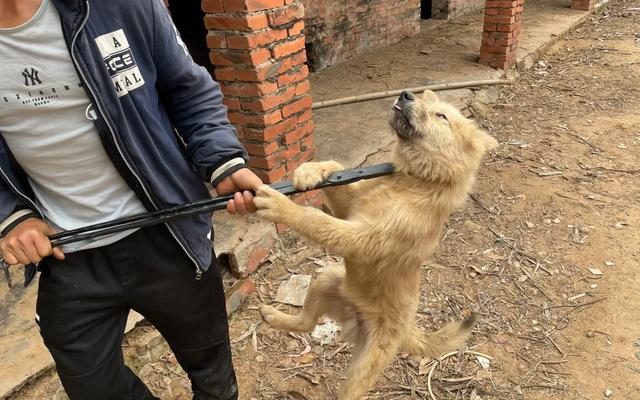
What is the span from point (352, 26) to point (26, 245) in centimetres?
754

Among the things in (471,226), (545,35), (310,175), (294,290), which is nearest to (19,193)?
(310,175)

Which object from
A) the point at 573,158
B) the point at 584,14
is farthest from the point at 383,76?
the point at 584,14

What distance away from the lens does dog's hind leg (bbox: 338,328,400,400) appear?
2.49 m

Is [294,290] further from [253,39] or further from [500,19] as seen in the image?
[500,19]

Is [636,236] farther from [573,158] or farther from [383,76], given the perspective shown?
[383,76]

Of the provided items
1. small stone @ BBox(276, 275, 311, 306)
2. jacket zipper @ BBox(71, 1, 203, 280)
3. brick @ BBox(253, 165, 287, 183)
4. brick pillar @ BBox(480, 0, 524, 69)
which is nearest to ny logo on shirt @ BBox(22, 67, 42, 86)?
jacket zipper @ BBox(71, 1, 203, 280)

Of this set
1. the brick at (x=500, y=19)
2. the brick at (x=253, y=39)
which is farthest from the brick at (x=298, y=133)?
the brick at (x=500, y=19)

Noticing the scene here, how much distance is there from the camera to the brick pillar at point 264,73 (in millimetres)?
3396

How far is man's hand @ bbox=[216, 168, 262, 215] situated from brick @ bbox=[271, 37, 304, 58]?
6.56 ft

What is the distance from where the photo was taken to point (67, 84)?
147cm

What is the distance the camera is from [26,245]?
61.9 inches

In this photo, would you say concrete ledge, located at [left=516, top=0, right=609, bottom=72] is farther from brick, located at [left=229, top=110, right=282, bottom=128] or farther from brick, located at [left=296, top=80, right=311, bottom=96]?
brick, located at [left=229, top=110, right=282, bottom=128]

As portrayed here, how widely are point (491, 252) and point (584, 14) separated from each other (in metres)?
10.3

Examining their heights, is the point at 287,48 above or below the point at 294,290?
above
